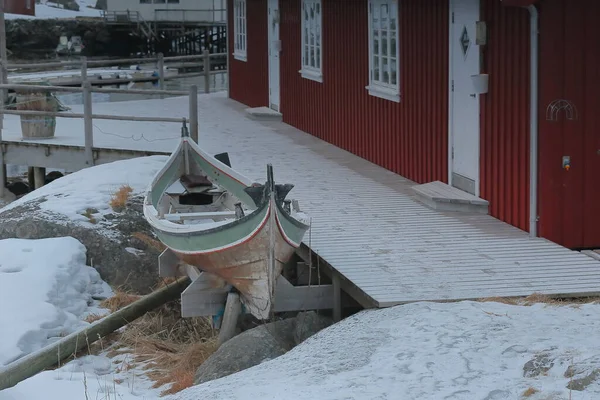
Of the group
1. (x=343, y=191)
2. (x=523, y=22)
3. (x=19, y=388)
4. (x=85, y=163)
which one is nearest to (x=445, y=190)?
(x=343, y=191)

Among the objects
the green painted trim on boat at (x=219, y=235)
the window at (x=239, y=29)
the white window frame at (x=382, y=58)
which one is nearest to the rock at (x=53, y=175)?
the window at (x=239, y=29)

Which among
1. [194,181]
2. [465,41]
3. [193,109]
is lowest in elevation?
[194,181]

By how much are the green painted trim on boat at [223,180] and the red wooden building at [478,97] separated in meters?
2.16

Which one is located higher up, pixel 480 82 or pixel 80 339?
pixel 480 82

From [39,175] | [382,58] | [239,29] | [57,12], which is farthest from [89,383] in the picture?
[57,12]

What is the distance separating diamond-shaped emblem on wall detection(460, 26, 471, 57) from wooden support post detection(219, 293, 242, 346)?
11.8ft

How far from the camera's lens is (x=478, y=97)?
1036 centimetres

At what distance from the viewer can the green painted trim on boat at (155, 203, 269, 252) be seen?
7.89 meters

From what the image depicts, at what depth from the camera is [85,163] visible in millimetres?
15094

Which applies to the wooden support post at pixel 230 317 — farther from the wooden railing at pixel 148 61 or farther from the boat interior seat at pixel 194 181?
the wooden railing at pixel 148 61

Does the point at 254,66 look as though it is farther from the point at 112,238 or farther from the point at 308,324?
the point at 308,324

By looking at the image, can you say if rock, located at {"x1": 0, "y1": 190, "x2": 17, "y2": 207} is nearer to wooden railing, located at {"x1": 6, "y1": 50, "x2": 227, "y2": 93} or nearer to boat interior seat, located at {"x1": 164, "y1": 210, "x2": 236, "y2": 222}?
wooden railing, located at {"x1": 6, "y1": 50, "x2": 227, "y2": 93}

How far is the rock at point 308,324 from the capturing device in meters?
8.05

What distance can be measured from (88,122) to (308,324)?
7.32 meters
